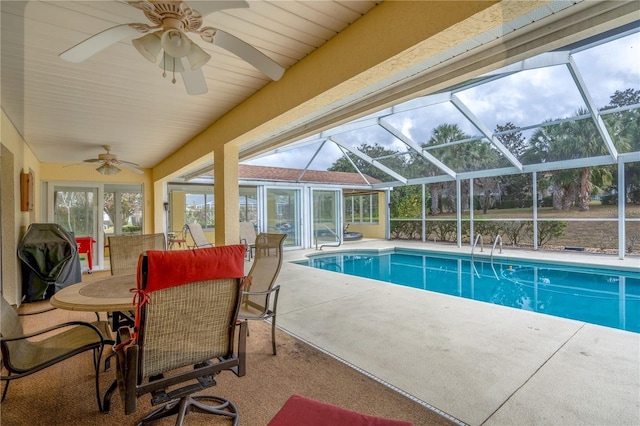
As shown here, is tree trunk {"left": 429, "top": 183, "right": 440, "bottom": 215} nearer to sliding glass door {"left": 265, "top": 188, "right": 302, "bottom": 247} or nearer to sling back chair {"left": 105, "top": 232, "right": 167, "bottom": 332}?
sliding glass door {"left": 265, "top": 188, "right": 302, "bottom": 247}

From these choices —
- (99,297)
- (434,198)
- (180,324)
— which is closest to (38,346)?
(99,297)

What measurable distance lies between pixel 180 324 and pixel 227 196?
2922 mm

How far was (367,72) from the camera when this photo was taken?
90.0 inches

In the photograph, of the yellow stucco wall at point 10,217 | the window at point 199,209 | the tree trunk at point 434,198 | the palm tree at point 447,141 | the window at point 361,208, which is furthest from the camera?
the window at point 361,208

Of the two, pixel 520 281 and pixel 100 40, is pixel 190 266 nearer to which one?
pixel 100 40

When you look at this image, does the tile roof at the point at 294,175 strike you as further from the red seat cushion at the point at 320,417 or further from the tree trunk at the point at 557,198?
the red seat cushion at the point at 320,417

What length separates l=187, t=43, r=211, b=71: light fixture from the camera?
6.13 feet

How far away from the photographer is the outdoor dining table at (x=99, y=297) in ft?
6.73

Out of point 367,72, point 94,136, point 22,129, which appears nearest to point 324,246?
point 94,136

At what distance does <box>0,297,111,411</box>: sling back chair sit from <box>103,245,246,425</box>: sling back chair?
1.89 ft

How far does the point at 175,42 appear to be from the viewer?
1784 mm

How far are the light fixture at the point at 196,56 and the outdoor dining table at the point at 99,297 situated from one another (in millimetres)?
1539

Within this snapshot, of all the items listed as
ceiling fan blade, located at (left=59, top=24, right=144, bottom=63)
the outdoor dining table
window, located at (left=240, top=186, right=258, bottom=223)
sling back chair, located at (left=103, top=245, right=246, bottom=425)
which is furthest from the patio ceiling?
the outdoor dining table

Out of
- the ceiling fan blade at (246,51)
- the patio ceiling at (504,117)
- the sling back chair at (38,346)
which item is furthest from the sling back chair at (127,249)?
the patio ceiling at (504,117)
